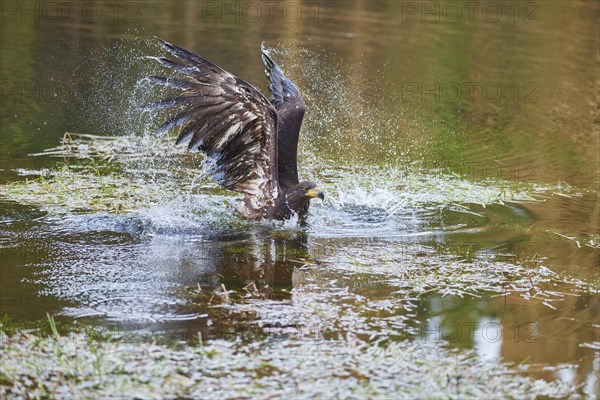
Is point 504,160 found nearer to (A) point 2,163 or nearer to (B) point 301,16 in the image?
(A) point 2,163

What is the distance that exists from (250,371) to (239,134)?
3234 mm

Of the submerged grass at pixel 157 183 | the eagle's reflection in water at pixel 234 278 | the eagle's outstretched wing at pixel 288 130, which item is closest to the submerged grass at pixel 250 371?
the eagle's reflection in water at pixel 234 278

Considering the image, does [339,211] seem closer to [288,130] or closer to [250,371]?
[288,130]

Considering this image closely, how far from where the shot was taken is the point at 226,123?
7.76 meters

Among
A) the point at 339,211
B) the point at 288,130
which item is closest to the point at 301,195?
the point at 339,211

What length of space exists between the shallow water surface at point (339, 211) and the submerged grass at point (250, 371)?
0.71 feet

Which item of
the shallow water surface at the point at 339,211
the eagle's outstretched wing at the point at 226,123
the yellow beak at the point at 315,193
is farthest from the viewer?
the yellow beak at the point at 315,193

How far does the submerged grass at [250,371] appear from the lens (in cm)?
468

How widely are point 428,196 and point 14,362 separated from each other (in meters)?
5.10

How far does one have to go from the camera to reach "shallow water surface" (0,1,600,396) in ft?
19.2

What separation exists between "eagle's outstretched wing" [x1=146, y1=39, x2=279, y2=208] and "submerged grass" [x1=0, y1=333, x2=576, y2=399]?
2668 mm

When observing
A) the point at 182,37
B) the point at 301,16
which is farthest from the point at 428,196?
the point at 301,16

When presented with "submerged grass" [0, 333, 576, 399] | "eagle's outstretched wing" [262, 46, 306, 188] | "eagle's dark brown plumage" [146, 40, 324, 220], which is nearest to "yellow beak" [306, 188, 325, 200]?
"eagle's dark brown plumage" [146, 40, 324, 220]

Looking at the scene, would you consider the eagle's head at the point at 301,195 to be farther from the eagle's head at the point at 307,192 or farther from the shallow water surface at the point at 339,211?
the shallow water surface at the point at 339,211
